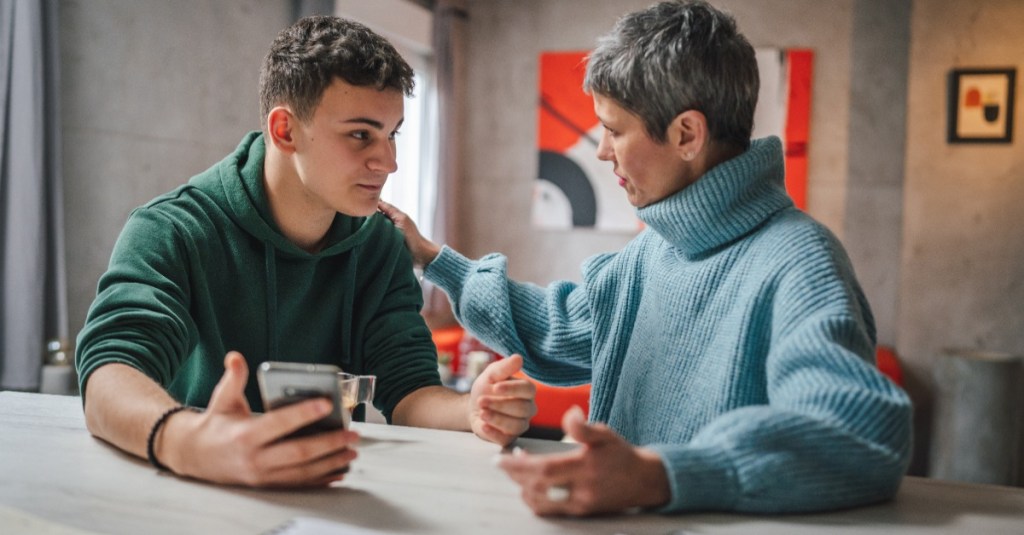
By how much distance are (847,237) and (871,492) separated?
473 centimetres

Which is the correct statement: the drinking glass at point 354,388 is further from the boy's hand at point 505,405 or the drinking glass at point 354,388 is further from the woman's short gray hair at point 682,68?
the woman's short gray hair at point 682,68

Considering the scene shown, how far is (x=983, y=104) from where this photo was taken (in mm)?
4742

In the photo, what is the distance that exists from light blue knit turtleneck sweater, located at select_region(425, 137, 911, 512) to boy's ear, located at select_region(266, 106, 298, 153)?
1.36ft

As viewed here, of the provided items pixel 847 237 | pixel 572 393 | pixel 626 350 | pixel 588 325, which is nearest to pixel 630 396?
pixel 626 350

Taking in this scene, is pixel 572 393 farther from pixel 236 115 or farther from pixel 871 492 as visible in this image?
pixel 871 492

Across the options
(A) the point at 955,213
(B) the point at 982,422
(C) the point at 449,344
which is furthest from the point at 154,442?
(A) the point at 955,213

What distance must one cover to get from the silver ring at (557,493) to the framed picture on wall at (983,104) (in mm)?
4731

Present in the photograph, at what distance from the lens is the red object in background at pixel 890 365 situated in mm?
4496

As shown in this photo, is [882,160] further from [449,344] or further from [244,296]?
[244,296]

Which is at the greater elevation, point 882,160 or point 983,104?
point 983,104

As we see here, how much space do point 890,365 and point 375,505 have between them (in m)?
4.32

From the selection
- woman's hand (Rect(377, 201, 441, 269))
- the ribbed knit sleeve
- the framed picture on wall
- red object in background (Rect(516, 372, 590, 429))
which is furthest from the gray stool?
woman's hand (Rect(377, 201, 441, 269))

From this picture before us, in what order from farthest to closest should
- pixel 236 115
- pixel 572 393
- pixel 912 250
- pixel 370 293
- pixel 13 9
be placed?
pixel 912 250, pixel 572 393, pixel 236 115, pixel 13 9, pixel 370 293

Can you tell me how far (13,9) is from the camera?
279 cm
